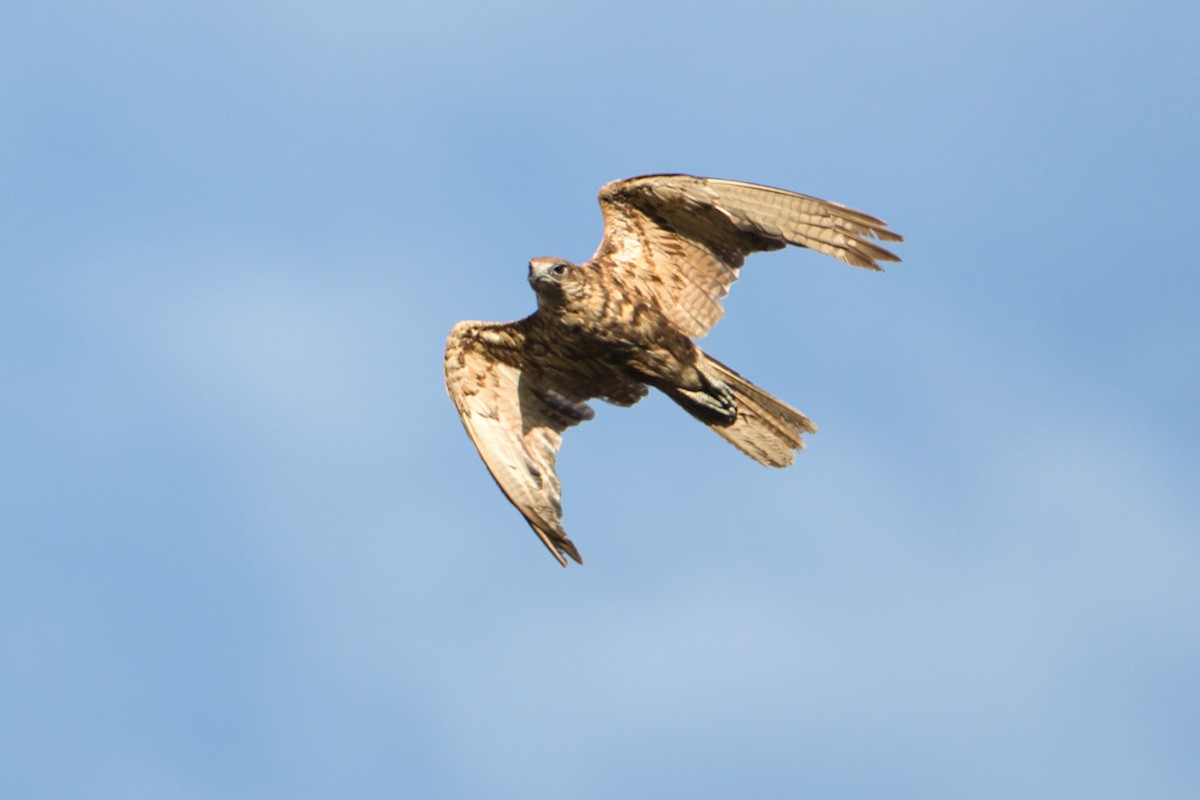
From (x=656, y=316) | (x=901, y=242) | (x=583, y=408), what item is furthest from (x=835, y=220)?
(x=583, y=408)

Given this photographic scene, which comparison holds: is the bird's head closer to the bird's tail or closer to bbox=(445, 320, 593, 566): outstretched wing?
bbox=(445, 320, 593, 566): outstretched wing

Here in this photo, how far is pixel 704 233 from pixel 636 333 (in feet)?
3.68

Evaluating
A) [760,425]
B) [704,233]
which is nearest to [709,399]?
[760,425]

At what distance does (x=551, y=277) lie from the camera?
53.6ft

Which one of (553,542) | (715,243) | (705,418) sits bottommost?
(553,542)

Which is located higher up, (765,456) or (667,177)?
(667,177)

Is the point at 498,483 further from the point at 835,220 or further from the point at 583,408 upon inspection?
the point at 835,220

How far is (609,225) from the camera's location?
17.0 m

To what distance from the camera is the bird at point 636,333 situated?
16.5 metres

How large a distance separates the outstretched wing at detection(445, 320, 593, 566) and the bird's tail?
3.69 feet

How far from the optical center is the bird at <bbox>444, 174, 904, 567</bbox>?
1650cm

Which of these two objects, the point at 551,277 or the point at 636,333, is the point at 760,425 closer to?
the point at 636,333

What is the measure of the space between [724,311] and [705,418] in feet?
3.12

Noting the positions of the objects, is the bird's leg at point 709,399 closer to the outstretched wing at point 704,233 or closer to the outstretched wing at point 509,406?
the outstretched wing at point 704,233
